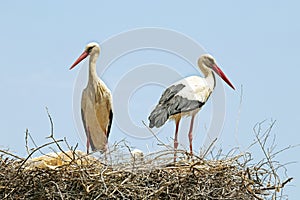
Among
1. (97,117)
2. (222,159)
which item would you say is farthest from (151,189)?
(97,117)

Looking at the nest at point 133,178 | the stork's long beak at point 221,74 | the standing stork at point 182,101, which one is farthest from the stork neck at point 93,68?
the nest at point 133,178

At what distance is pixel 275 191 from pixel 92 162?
747 millimetres

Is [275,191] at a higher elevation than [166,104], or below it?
below

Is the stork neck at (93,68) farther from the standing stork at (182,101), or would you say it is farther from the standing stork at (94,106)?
the standing stork at (182,101)

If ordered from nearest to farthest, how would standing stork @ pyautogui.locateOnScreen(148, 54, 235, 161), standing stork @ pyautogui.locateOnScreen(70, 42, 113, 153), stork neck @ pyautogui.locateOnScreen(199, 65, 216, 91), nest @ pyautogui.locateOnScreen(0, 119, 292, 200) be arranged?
nest @ pyautogui.locateOnScreen(0, 119, 292, 200) → standing stork @ pyautogui.locateOnScreen(148, 54, 235, 161) → stork neck @ pyautogui.locateOnScreen(199, 65, 216, 91) → standing stork @ pyautogui.locateOnScreen(70, 42, 113, 153)

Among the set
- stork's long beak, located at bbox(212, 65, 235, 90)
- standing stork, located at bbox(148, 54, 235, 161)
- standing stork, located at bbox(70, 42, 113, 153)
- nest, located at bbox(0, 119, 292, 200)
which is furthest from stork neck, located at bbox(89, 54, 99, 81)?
nest, located at bbox(0, 119, 292, 200)

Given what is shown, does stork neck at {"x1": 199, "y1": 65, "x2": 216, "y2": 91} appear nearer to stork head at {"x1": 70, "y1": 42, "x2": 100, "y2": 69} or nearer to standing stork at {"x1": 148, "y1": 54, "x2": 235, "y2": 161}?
standing stork at {"x1": 148, "y1": 54, "x2": 235, "y2": 161}

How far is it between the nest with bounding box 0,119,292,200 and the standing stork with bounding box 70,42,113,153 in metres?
1.33

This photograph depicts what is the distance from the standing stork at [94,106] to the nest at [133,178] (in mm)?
1329

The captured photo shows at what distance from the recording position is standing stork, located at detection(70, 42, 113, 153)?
164 inches

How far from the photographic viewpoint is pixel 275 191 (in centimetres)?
285

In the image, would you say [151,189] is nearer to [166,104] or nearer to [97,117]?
[166,104]

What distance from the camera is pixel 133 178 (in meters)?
2.70

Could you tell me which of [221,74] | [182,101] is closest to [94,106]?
[182,101]
